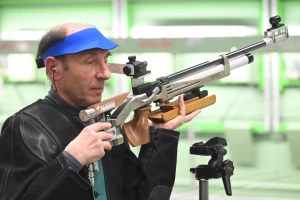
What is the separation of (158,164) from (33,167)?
0.39 metres

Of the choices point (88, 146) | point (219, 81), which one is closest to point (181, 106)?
point (88, 146)

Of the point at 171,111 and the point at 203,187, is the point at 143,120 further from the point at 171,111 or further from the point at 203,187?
the point at 203,187

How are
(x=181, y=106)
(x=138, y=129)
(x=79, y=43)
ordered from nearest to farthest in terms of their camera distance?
(x=79, y=43)
(x=138, y=129)
(x=181, y=106)

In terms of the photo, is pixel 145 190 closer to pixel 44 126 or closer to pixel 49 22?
pixel 44 126

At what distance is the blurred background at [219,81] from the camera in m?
3.18

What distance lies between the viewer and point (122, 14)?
3.60 metres

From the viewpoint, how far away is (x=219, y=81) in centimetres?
340

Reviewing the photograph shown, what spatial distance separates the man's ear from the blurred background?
174 centimetres

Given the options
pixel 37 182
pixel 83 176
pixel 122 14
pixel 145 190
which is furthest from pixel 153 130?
pixel 122 14

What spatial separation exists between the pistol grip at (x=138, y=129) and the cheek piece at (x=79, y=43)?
23cm

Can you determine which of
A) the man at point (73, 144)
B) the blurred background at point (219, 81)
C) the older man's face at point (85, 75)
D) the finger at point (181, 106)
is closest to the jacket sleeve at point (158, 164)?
the man at point (73, 144)

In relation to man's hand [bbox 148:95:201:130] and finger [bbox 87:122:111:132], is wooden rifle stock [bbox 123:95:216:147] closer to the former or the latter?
man's hand [bbox 148:95:201:130]

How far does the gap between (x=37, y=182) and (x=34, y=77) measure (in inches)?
98.5

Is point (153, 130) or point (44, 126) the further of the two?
point (153, 130)
